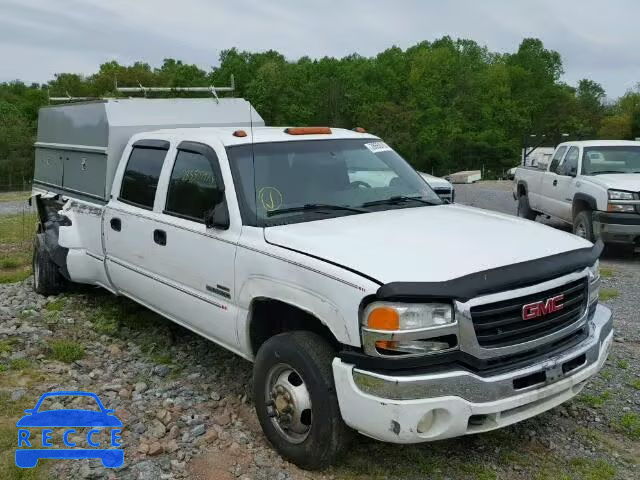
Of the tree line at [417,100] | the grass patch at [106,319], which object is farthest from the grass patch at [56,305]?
the tree line at [417,100]

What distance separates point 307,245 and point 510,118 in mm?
72513

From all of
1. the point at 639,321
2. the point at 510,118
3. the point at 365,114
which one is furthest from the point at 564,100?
the point at 639,321

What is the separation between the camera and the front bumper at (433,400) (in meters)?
3.22

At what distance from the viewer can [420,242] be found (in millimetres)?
3750

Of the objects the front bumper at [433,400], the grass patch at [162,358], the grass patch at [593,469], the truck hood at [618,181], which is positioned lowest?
the grass patch at [162,358]

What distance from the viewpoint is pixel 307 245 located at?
12.3 ft

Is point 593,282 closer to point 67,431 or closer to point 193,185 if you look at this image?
point 193,185

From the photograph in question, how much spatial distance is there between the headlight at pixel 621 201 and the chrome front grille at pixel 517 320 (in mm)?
6514

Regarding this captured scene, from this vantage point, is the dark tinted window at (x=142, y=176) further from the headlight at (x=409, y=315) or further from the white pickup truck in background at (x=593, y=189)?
the white pickup truck in background at (x=593, y=189)

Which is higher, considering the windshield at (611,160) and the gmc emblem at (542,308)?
the windshield at (611,160)

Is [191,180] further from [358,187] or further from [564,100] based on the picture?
[564,100]

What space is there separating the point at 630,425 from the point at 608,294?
12.2 feet

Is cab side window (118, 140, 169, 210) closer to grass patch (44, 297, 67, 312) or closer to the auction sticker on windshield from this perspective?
the auction sticker on windshield

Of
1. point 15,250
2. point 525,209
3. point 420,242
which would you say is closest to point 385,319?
point 420,242
